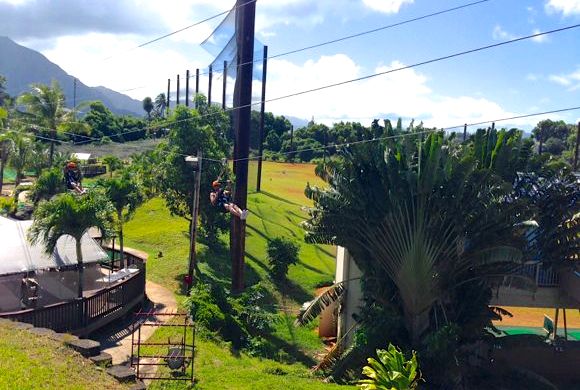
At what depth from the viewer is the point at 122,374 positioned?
30.3 ft

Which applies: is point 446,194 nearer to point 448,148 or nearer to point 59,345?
point 448,148

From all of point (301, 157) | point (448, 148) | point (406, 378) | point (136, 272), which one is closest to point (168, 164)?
point (136, 272)

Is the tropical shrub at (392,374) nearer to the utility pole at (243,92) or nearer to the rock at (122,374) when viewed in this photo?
the rock at (122,374)

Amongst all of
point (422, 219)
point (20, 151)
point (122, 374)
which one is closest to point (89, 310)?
point (122, 374)

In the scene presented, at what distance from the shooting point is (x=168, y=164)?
2311cm

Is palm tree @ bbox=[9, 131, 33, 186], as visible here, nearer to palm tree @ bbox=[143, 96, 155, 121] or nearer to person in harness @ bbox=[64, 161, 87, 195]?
person in harness @ bbox=[64, 161, 87, 195]

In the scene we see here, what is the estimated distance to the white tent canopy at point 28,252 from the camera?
46.2 feet

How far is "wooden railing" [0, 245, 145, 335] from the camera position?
491 inches

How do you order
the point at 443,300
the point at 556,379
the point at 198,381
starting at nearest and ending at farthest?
the point at 198,381, the point at 443,300, the point at 556,379

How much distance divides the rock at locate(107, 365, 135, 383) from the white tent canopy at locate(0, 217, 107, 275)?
593 centimetres

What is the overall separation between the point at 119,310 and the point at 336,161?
7.27 m

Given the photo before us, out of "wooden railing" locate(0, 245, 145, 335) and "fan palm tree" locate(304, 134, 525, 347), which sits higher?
"fan palm tree" locate(304, 134, 525, 347)

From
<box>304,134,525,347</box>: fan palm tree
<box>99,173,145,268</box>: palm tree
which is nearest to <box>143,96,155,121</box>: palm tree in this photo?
<box>99,173,145,268</box>: palm tree

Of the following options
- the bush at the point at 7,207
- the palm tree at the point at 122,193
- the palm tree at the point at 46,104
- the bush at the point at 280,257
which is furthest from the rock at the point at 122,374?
the palm tree at the point at 46,104
